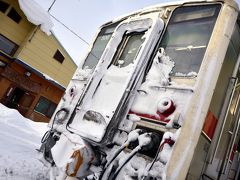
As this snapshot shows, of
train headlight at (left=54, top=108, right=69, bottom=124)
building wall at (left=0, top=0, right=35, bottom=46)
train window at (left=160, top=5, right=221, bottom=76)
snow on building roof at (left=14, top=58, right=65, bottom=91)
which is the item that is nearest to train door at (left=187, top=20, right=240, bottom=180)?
train window at (left=160, top=5, right=221, bottom=76)

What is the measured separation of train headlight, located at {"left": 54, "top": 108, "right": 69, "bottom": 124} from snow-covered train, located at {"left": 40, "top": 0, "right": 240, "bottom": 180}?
2 centimetres

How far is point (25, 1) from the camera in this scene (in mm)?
14711

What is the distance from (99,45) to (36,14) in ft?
39.7

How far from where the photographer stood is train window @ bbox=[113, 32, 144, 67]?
3.56 metres

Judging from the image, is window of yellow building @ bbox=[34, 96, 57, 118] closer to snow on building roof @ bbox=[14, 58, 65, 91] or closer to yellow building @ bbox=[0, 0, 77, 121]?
yellow building @ bbox=[0, 0, 77, 121]

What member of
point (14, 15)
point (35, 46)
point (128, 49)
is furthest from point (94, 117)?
point (14, 15)

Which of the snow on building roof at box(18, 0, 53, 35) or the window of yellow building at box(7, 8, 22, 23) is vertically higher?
the snow on building roof at box(18, 0, 53, 35)

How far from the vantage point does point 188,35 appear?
122 inches

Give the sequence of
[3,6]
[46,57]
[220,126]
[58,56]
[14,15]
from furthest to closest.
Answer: [58,56] → [46,57] → [14,15] → [3,6] → [220,126]

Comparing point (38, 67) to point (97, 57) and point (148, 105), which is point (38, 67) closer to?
point (97, 57)

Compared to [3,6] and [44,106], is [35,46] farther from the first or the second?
[44,106]

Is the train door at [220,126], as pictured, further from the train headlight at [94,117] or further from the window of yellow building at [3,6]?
the window of yellow building at [3,6]

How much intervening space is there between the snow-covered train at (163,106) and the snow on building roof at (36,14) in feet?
42.3

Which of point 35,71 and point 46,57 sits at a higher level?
point 46,57
